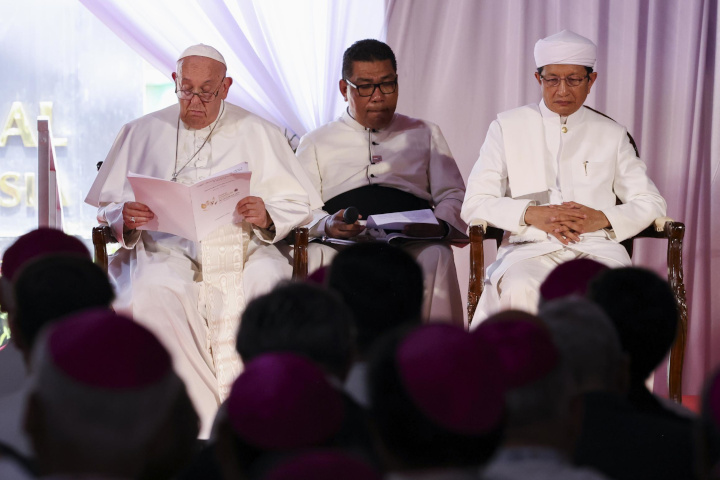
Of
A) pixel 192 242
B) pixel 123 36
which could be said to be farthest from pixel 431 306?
pixel 123 36

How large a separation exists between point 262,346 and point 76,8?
5934mm

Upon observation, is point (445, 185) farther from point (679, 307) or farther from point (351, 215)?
point (679, 307)

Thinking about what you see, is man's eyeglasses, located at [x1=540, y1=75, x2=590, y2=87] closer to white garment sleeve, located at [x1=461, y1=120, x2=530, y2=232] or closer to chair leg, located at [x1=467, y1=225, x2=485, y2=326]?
white garment sleeve, located at [x1=461, y1=120, x2=530, y2=232]

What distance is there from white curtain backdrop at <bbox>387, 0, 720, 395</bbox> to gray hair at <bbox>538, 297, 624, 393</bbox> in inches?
168

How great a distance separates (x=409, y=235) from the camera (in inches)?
182

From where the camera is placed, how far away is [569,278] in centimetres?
221

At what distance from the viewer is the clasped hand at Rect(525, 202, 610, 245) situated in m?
4.40

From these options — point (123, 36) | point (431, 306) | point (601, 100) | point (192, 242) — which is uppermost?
point (123, 36)

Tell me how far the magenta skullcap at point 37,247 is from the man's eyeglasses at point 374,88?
285cm

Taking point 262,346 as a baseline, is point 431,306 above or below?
below

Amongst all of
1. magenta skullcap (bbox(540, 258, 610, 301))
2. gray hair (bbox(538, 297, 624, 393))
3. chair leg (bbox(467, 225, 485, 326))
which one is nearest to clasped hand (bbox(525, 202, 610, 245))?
chair leg (bbox(467, 225, 485, 326))

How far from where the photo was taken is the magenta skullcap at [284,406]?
1222 mm

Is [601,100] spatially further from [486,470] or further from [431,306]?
[486,470]

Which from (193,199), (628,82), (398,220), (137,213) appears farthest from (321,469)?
(628,82)
